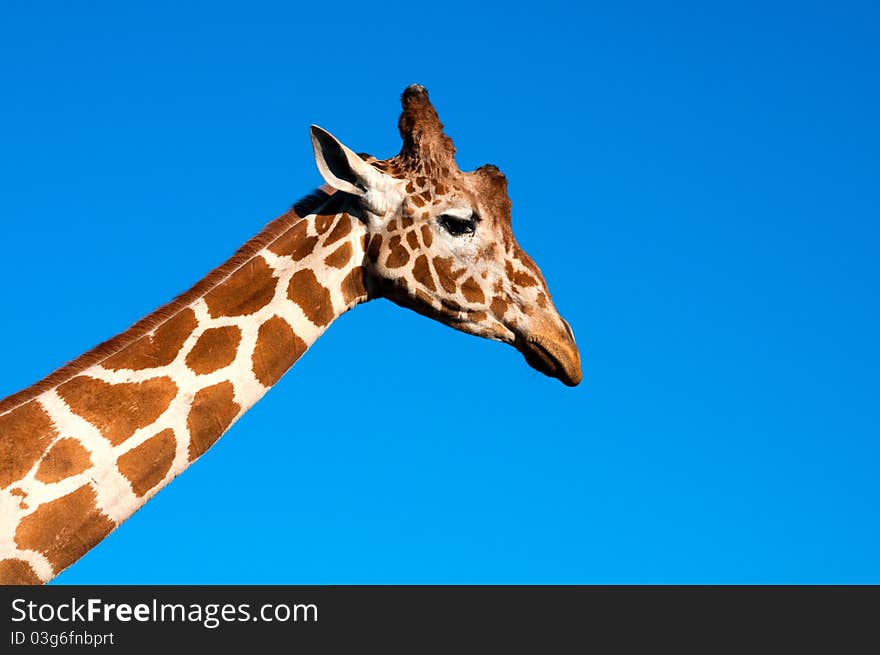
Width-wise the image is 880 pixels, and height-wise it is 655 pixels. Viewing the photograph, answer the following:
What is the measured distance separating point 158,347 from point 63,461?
0.97 metres

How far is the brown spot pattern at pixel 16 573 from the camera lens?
668 cm

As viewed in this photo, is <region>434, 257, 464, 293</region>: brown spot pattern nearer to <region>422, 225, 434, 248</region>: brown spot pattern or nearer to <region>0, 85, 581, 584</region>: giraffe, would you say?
<region>0, 85, 581, 584</region>: giraffe

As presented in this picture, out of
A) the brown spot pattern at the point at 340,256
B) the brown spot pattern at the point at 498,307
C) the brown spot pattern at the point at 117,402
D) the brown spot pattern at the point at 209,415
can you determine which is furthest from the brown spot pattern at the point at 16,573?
the brown spot pattern at the point at 498,307

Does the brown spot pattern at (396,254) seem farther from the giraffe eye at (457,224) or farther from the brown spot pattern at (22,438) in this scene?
the brown spot pattern at (22,438)

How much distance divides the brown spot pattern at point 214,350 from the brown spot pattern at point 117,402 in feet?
0.77

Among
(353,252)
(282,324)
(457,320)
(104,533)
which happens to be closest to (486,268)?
(457,320)

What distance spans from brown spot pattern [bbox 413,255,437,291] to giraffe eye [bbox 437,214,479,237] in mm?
344

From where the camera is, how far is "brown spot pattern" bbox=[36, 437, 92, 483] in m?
6.91

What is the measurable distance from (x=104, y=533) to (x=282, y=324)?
180 centimetres

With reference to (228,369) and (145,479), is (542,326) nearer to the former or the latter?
(228,369)

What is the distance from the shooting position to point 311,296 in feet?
26.5

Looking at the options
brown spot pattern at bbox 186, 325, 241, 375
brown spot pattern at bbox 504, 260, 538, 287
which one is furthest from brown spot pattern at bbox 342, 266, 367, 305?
brown spot pattern at bbox 504, 260, 538, 287

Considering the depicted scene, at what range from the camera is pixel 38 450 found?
22.8ft

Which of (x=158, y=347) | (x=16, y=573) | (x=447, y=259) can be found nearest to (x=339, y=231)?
(x=447, y=259)
